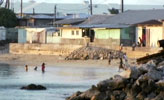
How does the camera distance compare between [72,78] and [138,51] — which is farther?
[138,51]

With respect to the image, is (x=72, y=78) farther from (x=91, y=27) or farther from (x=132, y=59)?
(x=91, y=27)

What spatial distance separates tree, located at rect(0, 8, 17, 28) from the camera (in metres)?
79.1

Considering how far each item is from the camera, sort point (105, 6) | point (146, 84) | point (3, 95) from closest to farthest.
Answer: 1. point (146, 84)
2. point (3, 95)
3. point (105, 6)

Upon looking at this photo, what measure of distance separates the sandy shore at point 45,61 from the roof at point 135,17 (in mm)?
7337

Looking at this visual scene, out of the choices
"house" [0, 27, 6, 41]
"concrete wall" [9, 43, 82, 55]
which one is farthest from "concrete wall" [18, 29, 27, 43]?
"concrete wall" [9, 43, 82, 55]

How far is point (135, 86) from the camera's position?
22359mm

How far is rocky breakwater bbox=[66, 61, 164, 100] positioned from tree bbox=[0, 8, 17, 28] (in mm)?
55811

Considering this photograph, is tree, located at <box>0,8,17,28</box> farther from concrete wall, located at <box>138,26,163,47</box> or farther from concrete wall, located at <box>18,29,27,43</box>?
concrete wall, located at <box>138,26,163,47</box>

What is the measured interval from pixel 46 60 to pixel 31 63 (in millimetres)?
1606

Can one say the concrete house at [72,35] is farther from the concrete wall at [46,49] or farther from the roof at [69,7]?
the roof at [69,7]

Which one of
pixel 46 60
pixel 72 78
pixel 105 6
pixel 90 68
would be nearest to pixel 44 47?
pixel 46 60

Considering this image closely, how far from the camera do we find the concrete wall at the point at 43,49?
5769 centimetres

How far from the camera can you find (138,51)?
48875 mm

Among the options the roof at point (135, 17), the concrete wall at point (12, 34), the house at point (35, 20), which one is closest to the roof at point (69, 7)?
the house at point (35, 20)
